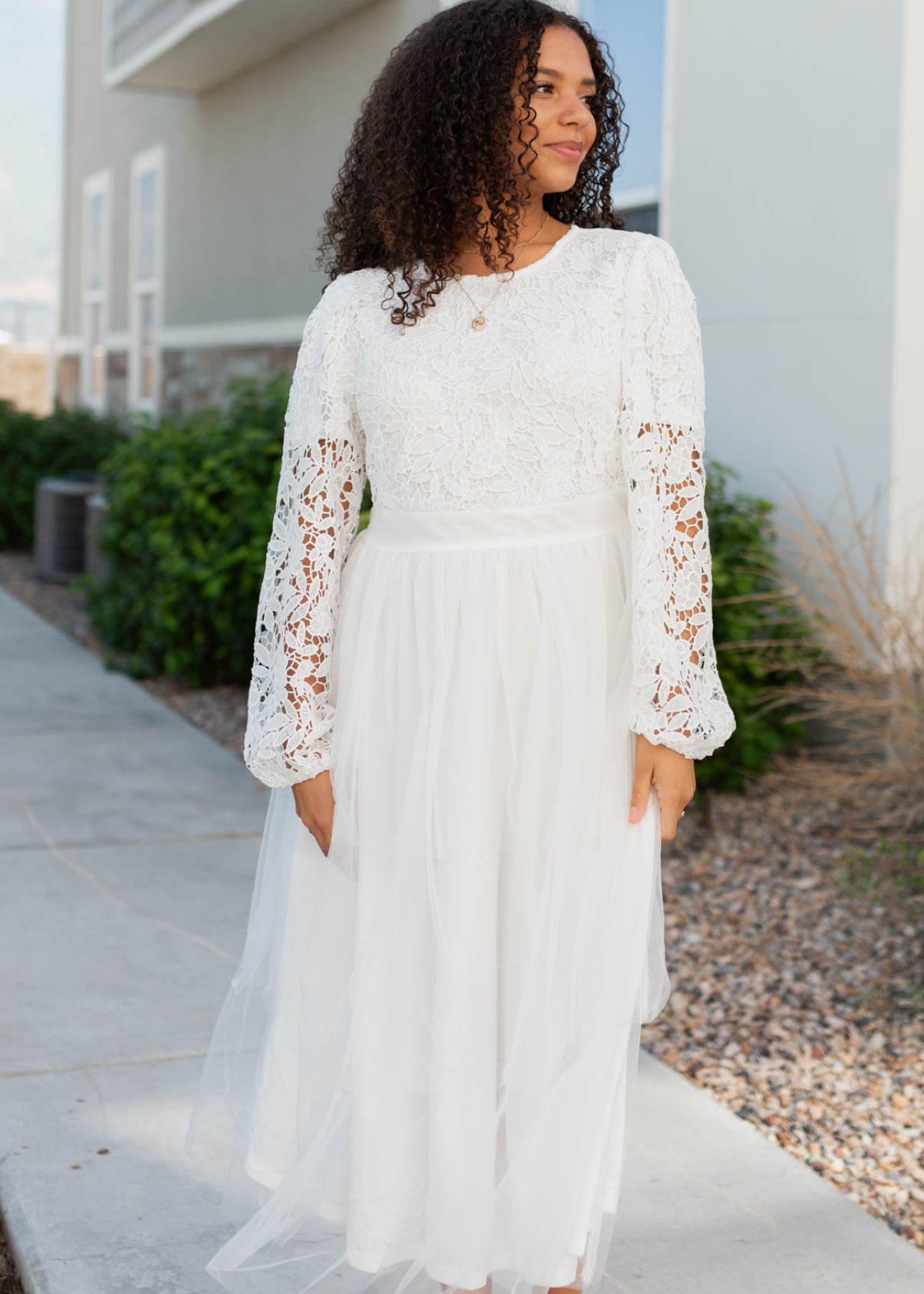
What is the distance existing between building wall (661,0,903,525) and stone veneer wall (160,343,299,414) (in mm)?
4001

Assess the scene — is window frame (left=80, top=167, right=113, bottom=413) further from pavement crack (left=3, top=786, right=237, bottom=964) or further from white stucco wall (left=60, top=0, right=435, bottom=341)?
pavement crack (left=3, top=786, right=237, bottom=964)

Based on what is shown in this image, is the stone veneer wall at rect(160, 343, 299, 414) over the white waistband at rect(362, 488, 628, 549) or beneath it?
over

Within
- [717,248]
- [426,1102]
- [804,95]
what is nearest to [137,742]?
[717,248]

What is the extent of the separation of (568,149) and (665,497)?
0.49 m

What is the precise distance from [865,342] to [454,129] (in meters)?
3.38

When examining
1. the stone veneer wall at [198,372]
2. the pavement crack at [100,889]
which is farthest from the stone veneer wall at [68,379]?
the pavement crack at [100,889]

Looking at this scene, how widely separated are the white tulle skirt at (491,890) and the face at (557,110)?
0.45 m

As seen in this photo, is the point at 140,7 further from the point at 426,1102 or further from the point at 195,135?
the point at 426,1102

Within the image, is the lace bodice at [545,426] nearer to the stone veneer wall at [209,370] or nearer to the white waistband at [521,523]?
the white waistband at [521,523]

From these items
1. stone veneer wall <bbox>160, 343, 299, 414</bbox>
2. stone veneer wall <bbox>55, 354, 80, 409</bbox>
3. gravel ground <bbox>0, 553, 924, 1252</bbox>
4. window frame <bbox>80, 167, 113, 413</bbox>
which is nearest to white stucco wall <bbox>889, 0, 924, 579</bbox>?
gravel ground <bbox>0, 553, 924, 1252</bbox>

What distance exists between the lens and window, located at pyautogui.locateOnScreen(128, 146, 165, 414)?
12.3m

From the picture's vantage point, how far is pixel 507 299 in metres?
2.05

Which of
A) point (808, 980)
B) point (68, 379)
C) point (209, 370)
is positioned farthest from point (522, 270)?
point (68, 379)

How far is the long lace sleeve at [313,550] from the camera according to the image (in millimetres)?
2150
